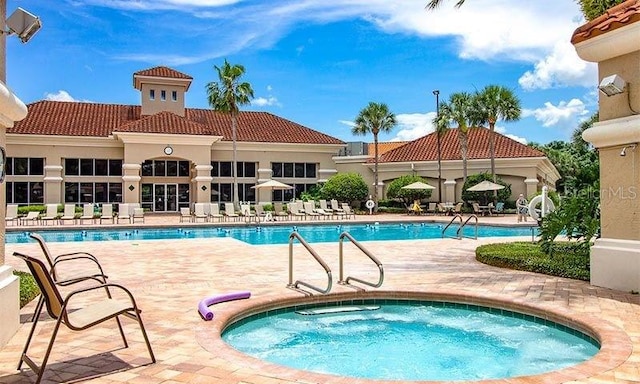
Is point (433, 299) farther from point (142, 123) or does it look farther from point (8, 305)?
point (142, 123)

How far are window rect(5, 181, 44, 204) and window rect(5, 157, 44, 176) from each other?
0.59m

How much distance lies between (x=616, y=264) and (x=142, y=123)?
1141 inches

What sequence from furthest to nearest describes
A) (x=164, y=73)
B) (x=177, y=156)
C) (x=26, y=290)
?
(x=164, y=73) → (x=177, y=156) → (x=26, y=290)

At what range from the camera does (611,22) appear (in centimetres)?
798

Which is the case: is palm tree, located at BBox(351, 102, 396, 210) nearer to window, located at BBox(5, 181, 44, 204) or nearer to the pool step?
window, located at BBox(5, 181, 44, 204)

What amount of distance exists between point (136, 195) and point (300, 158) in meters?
11.2

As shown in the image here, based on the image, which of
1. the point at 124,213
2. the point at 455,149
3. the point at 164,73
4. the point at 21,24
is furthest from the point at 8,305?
the point at 455,149

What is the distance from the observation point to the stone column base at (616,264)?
816 cm

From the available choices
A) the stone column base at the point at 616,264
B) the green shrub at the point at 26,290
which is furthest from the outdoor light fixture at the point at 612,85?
the green shrub at the point at 26,290

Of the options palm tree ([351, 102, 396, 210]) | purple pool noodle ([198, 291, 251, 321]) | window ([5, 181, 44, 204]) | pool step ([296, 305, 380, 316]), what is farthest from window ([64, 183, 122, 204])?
pool step ([296, 305, 380, 316])

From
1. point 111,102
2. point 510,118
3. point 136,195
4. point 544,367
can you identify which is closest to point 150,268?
point 544,367

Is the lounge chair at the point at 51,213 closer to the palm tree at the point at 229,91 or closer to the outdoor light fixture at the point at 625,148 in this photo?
the palm tree at the point at 229,91

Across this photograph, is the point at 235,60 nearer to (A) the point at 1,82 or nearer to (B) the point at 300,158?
(B) the point at 300,158

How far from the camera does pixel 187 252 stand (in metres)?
14.3
